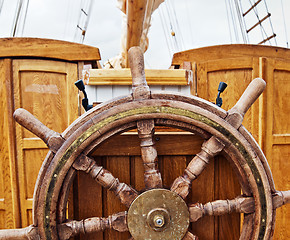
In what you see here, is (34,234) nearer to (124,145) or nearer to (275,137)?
(124,145)

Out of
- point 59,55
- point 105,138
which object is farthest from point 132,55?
point 59,55

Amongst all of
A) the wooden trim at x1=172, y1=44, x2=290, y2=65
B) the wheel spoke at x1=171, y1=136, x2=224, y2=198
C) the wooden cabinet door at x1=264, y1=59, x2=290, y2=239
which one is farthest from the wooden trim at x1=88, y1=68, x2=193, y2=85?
the wooden cabinet door at x1=264, y1=59, x2=290, y2=239

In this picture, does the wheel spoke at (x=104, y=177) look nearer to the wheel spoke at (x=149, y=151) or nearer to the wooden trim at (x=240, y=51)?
the wheel spoke at (x=149, y=151)

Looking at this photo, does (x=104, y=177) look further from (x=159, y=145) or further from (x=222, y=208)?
(x=222, y=208)

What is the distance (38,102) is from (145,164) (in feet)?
4.60

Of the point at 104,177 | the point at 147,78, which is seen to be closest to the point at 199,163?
the point at 104,177

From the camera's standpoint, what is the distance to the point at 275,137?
1.73 metres

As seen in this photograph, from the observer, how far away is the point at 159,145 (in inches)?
31.6

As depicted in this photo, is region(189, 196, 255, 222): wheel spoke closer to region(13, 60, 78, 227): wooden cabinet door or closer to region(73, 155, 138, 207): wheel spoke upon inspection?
region(73, 155, 138, 207): wheel spoke

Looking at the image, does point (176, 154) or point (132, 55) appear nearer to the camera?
point (132, 55)

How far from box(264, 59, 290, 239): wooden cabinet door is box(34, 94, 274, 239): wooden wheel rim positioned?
4.01 ft

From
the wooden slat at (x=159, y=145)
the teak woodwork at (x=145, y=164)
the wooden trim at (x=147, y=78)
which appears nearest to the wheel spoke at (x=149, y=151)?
the teak woodwork at (x=145, y=164)

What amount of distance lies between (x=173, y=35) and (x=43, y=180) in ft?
34.2

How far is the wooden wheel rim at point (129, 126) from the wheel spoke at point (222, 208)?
0.02 meters
